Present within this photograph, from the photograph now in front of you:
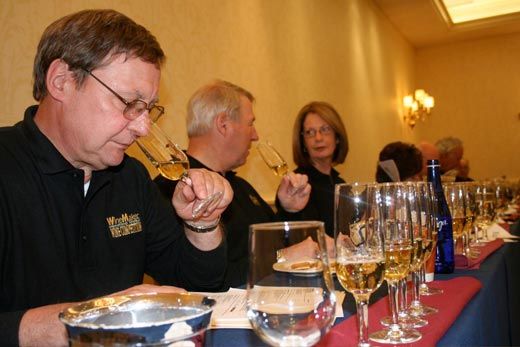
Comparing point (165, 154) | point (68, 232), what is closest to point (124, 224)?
point (68, 232)

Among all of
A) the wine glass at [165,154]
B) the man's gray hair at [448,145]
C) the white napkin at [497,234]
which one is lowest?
the white napkin at [497,234]

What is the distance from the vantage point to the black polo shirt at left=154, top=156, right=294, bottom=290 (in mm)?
1840

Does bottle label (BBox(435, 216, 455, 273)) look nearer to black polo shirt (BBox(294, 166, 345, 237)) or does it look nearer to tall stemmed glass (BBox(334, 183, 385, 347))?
tall stemmed glass (BBox(334, 183, 385, 347))

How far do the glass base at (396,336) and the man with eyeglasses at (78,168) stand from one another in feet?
2.06

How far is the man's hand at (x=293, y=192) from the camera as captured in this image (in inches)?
93.9

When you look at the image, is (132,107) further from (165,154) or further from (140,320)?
(140,320)

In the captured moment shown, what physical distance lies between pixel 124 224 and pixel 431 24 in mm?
7929

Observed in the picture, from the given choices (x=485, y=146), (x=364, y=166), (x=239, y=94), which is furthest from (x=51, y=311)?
(x=485, y=146)

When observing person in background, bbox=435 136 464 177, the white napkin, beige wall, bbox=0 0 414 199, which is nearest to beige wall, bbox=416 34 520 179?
beige wall, bbox=0 0 414 199

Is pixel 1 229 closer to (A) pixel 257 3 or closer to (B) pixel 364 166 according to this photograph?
(A) pixel 257 3

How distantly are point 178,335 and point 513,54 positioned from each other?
9.65 m

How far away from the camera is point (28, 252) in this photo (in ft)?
3.95

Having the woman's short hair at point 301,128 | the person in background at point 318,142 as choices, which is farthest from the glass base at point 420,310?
the woman's short hair at point 301,128

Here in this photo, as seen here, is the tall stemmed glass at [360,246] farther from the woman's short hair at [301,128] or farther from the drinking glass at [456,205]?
the woman's short hair at [301,128]
